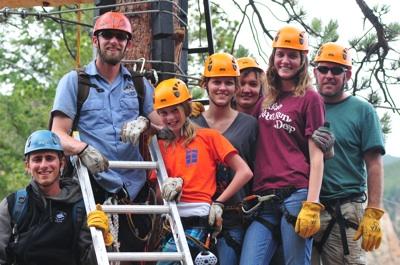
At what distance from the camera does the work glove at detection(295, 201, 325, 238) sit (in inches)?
232

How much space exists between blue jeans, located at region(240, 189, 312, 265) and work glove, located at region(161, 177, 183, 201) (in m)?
0.54

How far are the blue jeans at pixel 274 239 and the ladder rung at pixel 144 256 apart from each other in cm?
51

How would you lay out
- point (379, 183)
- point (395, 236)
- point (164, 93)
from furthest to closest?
point (395, 236)
point (379, 183)
point (164, 93)

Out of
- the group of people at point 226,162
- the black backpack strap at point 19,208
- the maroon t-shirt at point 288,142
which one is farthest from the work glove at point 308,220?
the black backpack strap at point 19,208

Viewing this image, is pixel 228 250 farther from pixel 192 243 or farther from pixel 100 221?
pixel 100 221

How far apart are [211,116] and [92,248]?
1313 millimetres

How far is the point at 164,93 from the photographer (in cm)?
613

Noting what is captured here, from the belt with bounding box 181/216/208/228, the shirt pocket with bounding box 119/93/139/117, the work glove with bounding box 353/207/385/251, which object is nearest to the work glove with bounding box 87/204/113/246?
the belt with bounding box 181/216/208/228

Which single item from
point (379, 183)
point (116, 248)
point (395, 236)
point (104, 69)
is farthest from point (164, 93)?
point (395, 236)

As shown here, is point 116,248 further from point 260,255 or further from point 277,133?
point 277,133

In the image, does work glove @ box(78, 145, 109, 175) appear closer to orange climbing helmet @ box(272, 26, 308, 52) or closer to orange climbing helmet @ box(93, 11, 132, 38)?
orange climbing helmet @ box(93, 11, 132, 38)

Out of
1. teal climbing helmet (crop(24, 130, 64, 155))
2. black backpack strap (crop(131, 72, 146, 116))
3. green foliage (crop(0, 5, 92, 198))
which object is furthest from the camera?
green foliage (crop(0, 5, 92, 198))

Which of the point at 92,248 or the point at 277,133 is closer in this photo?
the point at 92,248

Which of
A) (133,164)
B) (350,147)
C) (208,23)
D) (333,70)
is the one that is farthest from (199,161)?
(208,23)
